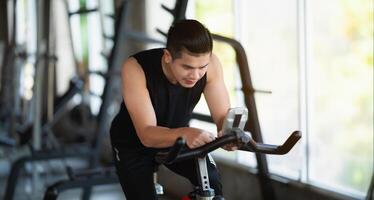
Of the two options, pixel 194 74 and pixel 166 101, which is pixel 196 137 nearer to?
pixel 194 74

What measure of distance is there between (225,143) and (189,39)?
0.35 m

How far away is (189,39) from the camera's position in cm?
185

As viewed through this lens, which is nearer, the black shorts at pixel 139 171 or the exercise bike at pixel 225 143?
the exercise bike at pixel 225 143

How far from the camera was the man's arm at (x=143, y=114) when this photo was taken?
183 cm

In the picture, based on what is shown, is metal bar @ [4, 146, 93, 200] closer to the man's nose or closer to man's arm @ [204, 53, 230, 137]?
man's arm @ [204, 53, 230, 137]

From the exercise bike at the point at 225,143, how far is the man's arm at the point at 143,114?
0.13 feet

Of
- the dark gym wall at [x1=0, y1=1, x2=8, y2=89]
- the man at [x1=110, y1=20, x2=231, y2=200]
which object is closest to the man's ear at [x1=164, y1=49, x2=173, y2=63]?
the man at [x1=110, y1=20, x2=231, y2=200]

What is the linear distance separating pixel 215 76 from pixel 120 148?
481mm

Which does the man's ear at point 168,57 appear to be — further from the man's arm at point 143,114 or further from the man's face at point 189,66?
the man's arm at point 143,114

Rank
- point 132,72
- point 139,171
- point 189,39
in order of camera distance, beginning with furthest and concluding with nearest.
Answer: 1. point 139,171
2. point 132,72
3. point 189,39

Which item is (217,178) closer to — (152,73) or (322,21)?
(152,73)

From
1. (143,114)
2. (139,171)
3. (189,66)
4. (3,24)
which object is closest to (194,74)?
(189,66)

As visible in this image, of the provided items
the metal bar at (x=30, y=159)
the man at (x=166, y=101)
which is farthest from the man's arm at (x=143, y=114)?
the metal bar at (x=30, y=159)

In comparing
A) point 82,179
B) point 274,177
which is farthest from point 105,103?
point 274,177
